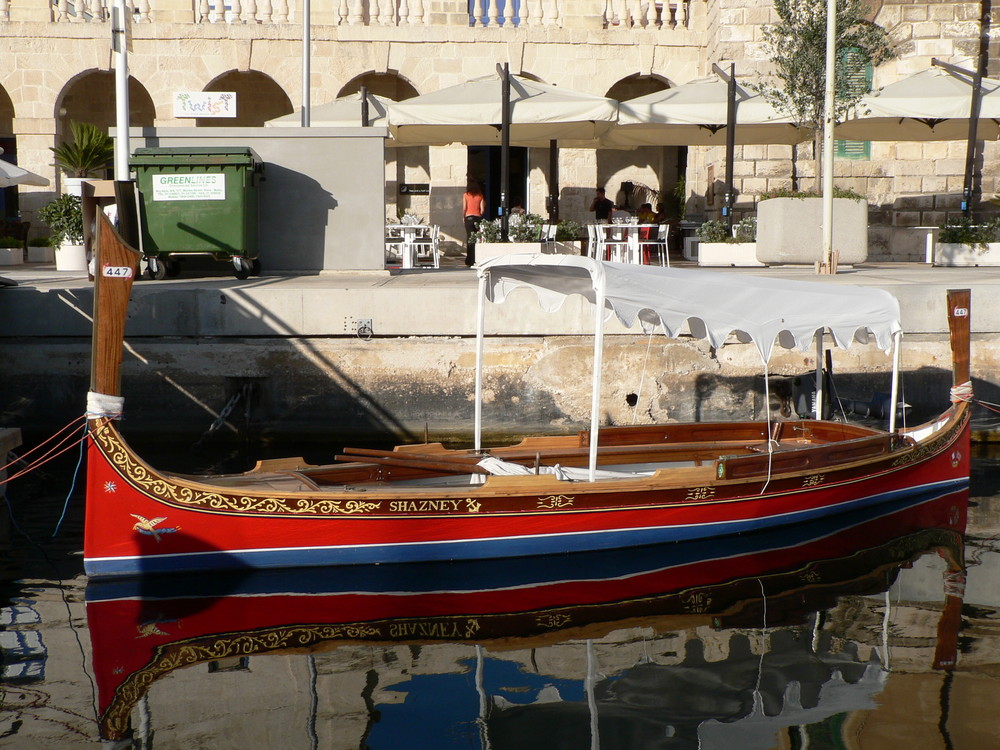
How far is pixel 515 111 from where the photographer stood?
14.9 metres

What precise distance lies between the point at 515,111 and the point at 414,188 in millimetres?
7681

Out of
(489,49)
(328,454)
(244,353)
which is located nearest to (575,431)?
(328,454)

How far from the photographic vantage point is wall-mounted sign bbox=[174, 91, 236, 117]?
15680mm

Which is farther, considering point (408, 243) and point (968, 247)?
point (408, 243)

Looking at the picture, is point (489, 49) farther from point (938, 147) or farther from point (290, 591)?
point (290, 591)

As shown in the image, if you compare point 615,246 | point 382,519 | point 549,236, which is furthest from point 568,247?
point 382,519

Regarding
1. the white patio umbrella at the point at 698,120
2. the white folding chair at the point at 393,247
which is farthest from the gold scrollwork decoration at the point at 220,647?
the white folding chair at the point at 393,247

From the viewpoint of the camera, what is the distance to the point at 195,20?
832 inches

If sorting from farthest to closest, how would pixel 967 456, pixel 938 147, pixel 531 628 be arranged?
pixel 938 147, pixel 967 456, pixel 531 628

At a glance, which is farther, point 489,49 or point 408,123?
point 489,49

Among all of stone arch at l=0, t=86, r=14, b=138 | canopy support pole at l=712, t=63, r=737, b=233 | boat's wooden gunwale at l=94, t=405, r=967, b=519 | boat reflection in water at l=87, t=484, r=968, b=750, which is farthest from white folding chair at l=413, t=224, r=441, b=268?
stone arch at l=0, t=86, r=14, b=138

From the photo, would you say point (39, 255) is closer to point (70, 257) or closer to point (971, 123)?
point (70, 257)

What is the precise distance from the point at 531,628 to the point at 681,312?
8.84ft

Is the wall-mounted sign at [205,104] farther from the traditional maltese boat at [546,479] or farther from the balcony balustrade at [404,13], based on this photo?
the traditional maltese boat at [546,479]
